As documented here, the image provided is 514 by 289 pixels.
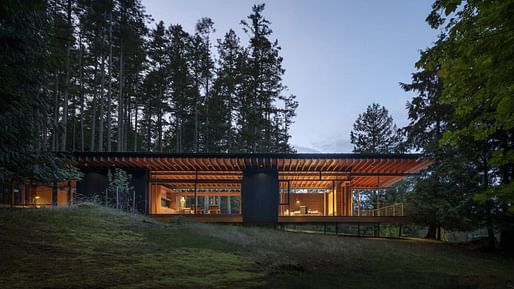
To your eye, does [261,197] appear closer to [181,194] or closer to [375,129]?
[181,194]

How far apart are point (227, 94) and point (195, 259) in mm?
23608

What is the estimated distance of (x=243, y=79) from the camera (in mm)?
28438

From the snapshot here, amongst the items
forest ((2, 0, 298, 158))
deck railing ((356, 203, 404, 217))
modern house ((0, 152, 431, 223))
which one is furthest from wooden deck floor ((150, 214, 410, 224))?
forest ((2, 0, 298, 158))

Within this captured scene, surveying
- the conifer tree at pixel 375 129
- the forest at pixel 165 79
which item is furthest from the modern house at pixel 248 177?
the conifer tree at pixel 375 129

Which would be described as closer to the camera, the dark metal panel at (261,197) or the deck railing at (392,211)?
the deck railing at (392,211)

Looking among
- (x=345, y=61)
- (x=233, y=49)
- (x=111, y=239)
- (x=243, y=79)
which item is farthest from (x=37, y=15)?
(x=345, y=61)

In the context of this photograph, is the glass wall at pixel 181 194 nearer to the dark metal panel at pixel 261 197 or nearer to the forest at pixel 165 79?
the dark metal panel at pixel 261 197

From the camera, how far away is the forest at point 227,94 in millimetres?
5082

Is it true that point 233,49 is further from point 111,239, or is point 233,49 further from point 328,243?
point 111,239

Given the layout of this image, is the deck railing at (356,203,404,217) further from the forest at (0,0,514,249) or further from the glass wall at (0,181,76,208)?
the glass wall at (0,181,76,208)

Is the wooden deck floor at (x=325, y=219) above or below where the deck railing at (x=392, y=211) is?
below

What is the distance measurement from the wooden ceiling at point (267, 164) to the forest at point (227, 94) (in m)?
1.21

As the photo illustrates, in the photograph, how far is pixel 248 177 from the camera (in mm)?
18734

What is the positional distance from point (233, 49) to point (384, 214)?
1716cm
